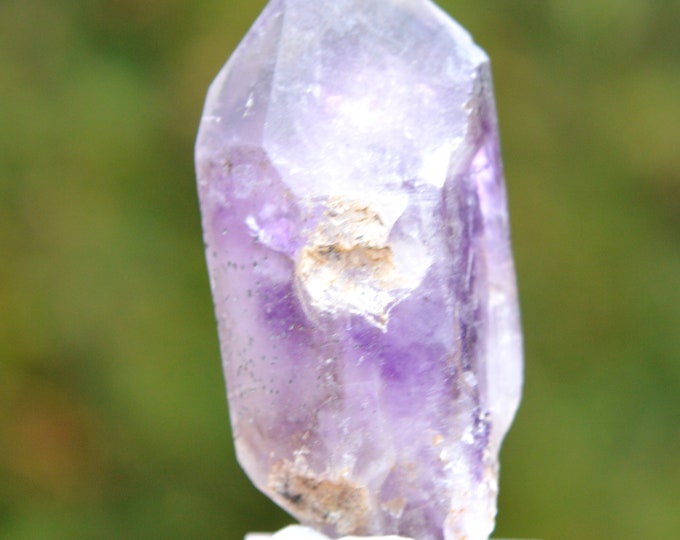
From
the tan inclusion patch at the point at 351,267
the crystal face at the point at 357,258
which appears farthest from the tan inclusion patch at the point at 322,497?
the tan inclusion patch at the point at 351,267

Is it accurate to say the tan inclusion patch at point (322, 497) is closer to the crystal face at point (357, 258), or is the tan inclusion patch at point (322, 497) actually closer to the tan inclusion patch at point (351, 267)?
the crystal face at point (357, 258)

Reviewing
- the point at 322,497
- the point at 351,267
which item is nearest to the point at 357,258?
the point at 351,267

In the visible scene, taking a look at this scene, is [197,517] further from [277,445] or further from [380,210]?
[380,210]

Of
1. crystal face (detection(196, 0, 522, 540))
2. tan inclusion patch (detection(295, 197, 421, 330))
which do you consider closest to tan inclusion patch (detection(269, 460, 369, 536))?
crystal face (detection(196, 0, 522, 540))

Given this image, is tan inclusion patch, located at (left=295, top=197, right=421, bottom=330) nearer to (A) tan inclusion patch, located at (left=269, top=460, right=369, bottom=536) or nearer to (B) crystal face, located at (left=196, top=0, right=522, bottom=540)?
(B) crystal face, located at (left=196, top=0, right=522, bottom=540)

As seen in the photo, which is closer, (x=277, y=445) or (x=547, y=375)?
(x=277, y=445)

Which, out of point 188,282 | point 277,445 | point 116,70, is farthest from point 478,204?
point 116,70

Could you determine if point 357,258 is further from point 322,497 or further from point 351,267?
point 322,497
